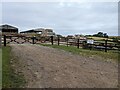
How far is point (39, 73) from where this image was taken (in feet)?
36.0

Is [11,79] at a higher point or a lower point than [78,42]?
lower

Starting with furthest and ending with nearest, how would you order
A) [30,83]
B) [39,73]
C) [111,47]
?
[111,47] → [39,73] → [30,83]

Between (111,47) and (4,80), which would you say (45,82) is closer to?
(4,80)

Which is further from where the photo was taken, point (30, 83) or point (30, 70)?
point (30, 70)

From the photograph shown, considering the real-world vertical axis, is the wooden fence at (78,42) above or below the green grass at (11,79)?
above

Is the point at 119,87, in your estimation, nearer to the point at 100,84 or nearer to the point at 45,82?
the point at 100,84

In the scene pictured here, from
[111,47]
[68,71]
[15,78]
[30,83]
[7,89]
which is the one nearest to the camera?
[7,89]

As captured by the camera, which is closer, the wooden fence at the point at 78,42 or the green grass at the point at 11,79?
the green grass at the point at 11,79

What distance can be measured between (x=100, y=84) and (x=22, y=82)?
8.17ft

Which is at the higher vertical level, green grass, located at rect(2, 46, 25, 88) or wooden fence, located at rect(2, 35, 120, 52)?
wooden fence, located at rect(2, 35, 120, 52)

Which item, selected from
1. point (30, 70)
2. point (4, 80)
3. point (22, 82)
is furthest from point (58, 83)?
point (30, 70)

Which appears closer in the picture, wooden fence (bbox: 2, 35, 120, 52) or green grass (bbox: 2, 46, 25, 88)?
green grass (bbox: 2, 46, 25, 88)

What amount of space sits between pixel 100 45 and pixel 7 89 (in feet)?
71.5

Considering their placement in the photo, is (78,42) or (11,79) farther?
(78,42)
